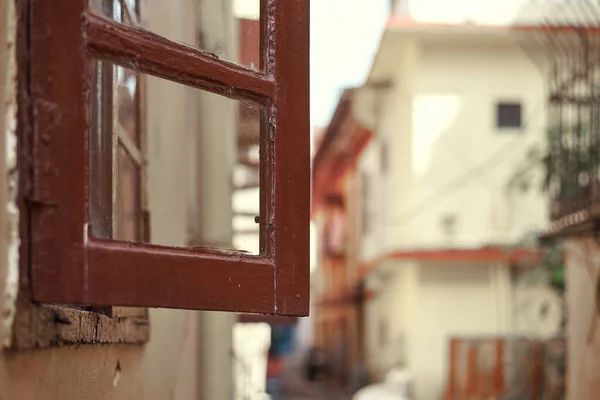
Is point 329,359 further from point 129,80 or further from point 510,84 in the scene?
point 129,80

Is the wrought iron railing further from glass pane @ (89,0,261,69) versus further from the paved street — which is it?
the paved street

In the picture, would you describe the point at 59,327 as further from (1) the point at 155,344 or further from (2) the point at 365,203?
(2) the point at 365,203

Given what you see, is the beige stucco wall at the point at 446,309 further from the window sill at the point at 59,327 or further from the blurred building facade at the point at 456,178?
the window sill at the point at 59,327

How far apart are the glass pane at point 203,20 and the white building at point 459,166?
42.9 feet

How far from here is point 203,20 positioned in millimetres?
2957

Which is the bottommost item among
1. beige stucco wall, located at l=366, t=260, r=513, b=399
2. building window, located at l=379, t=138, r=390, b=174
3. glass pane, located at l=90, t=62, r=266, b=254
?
beige stucco wall, located at l=366, t=260, r=513, b=399

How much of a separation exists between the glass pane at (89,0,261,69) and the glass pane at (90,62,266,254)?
13 centimetres

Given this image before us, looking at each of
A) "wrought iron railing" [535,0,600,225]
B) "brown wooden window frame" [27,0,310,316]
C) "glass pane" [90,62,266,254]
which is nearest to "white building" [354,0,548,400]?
"wrought iron railing" [535,0,600,225]

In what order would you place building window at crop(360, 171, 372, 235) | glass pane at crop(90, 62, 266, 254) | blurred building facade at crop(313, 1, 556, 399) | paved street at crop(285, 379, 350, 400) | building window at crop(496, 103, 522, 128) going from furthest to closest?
1. paved street at crop(285, 379, 350, 400)
2. building window at crop(360, 171, 372, 235)
3. building window at crop(496, 103, 522, 128)
4. blurred building facade at crop(313, 1, 556, 399)
5. glass pane at crop(90, 62, 266, 254)

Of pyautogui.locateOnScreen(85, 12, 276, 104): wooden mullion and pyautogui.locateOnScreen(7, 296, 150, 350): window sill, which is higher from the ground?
pyautogui.locateOnScreen(85, 12, 276, 104): wooden mullion

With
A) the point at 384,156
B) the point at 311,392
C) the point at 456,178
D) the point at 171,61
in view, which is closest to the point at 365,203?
the point at 384,156

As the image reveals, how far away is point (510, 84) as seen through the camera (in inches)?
676

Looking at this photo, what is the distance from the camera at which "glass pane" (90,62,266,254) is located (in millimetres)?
2301

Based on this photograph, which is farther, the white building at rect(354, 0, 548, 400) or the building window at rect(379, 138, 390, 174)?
the building window at rect(379, 138, 390, 174)
